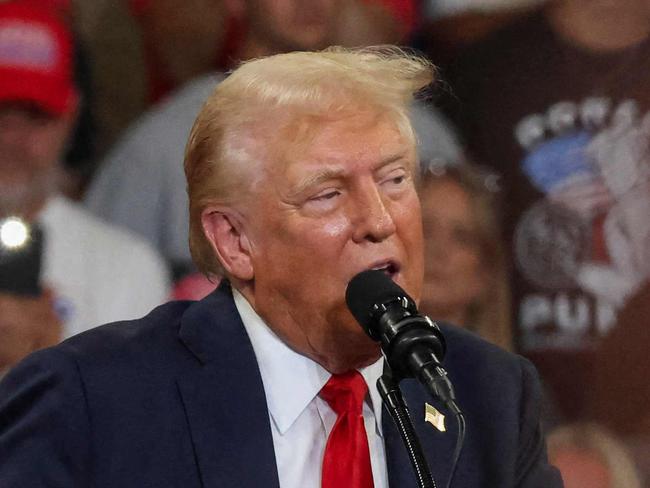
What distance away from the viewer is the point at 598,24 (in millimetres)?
3418

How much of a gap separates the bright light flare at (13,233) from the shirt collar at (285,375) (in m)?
1.07

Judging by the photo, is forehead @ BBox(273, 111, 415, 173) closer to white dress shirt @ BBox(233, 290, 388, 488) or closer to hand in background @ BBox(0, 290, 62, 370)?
white dress shirt @ BBox(233, 290, 388, 488)

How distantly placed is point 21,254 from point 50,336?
23 centimetres

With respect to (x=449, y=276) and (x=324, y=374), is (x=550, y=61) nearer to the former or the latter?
(x=449, y=276)

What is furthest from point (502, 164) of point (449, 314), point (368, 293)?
point (368, 293)

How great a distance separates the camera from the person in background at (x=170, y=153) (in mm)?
3184

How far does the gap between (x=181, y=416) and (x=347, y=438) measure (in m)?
0.29

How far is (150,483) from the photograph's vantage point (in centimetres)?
199

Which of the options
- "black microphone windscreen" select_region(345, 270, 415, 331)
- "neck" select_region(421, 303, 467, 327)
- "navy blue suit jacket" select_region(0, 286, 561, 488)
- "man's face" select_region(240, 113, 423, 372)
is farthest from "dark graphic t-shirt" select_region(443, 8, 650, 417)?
"black microphone windscreen" select_region(345, 270, 415, 331)

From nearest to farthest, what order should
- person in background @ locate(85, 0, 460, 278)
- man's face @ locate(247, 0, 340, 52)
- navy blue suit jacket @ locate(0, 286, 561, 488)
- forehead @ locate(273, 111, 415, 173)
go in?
navy blue suit jacket @ locate(0, 286, 561, 488), forehead @ locate(273, 111, 415, 173), person in background @ locate(85, 0, 460, 278), man's face @ locate(247, 0, 340, 52)

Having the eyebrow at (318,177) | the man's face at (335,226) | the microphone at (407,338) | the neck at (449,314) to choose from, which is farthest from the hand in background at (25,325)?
the microphone at (407,338)

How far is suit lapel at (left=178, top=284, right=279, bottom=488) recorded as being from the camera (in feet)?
6.65

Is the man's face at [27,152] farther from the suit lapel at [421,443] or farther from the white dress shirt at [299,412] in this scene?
the suit lapel at [421,443]

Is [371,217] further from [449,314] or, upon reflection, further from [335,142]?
[449,314]
